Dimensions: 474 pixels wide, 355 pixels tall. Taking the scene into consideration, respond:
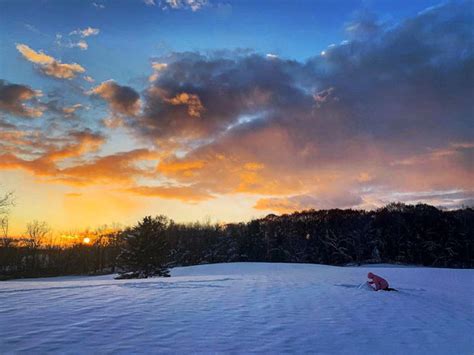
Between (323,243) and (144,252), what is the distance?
36012mm

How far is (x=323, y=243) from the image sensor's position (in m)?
57.3

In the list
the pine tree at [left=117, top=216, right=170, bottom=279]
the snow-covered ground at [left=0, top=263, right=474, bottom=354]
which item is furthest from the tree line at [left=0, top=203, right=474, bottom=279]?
the snow-covered ground at [left=0, top=263, right=474, bottom=354]

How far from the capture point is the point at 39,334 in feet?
17.5

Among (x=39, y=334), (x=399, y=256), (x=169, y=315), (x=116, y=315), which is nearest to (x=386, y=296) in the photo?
(x=169, y=315)

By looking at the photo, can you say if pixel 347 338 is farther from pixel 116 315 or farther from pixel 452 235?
pixel 452 235

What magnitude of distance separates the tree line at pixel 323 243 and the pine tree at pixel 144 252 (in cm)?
1205

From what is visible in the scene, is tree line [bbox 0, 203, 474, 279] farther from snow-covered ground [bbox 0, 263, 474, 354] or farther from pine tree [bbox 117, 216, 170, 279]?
snow-covered ground [bbox 0, 263, 474, 354]

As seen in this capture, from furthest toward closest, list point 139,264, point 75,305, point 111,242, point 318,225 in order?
point 111,242 < point 318,225 < point 139,264 < point 75,305

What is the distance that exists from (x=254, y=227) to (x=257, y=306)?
186 feet

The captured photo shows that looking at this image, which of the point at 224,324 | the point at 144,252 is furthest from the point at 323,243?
the point at 224,324

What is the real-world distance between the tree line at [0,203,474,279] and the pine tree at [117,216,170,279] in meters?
12.0

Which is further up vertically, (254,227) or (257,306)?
(254,227)

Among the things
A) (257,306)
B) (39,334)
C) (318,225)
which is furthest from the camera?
(318,225)

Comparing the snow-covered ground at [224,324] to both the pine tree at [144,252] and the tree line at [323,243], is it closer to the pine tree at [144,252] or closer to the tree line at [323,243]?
the pine tree at [144,252]
